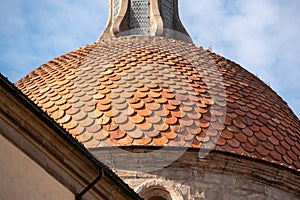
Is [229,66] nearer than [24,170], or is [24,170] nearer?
[24,170]

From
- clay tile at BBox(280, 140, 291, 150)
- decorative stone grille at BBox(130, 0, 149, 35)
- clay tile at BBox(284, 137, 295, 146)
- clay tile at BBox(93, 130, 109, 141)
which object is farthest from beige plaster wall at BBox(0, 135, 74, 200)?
decorative stone grille at BBox(130, 0, 149, 35)

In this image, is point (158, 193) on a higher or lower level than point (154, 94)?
lower

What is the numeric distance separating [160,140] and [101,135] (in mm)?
936

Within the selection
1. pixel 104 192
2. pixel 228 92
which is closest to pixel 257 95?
pixel 228 92

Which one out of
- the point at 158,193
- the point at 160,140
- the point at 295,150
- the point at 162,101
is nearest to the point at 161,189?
the point at 158,193

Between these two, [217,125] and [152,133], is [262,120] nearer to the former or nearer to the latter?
[217,125]

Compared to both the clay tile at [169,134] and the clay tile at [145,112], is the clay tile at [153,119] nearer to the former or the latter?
the clay tile at [145,112]

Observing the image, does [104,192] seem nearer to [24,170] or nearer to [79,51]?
[24,170]

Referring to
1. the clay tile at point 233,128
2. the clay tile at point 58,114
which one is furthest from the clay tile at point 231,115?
the clay tile at point 58,114

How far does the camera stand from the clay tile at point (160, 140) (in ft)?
74.9

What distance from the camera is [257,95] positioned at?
25.3 m

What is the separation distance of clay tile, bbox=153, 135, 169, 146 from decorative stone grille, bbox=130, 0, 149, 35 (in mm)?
6913

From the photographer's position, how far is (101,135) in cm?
2302

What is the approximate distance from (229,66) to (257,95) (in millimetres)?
1058
